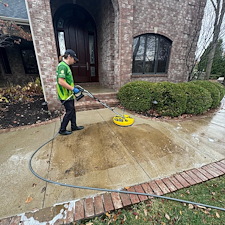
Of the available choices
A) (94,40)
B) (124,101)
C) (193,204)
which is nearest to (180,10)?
(94,40)

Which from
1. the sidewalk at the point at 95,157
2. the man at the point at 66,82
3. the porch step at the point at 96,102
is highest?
the man at the point at 66,82

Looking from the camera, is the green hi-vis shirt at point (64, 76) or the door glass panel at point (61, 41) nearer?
the green hi-vis shirt at point (64, 76)

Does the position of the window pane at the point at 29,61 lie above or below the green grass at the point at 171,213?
above

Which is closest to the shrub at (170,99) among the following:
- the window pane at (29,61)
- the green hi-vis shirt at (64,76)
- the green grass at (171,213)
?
the green grass at (171,213)

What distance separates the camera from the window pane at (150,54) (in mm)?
5603

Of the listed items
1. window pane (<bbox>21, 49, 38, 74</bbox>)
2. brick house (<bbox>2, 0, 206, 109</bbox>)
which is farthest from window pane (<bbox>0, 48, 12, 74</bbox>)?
brick house (<bbox>2, 0, 206, 109</bbox>)

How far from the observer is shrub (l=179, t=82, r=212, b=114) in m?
3.77

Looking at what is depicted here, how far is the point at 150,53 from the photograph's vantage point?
19.1ft

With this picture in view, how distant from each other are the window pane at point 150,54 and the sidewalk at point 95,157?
3679mm

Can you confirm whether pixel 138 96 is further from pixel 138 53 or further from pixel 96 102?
pixel 138 53

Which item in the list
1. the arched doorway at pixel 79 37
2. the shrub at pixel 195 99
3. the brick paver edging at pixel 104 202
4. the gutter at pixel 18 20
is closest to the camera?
the brick paver edging at pixel 104 202

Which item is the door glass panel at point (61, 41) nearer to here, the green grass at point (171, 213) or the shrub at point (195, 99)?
the shrub at point (195, 99)

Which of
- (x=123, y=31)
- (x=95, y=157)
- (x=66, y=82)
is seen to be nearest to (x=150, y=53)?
(x=123, y=31)

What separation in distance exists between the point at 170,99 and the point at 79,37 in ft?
17.6
